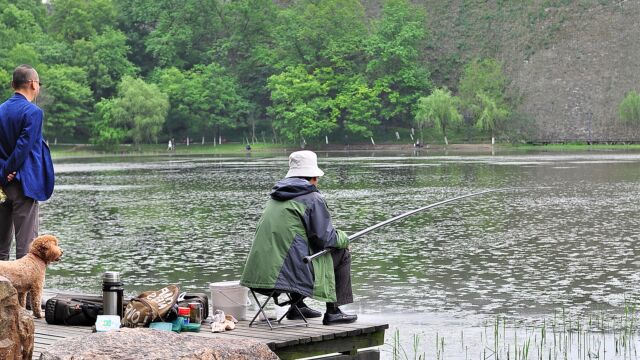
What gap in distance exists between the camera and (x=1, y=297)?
22.7ft

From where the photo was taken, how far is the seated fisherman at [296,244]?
912cm

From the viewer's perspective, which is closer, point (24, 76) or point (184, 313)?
point (184, 313)

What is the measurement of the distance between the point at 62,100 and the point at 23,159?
96027 mm

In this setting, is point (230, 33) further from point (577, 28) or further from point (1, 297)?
point (1, 297)

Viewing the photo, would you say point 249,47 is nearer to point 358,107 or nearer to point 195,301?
point 358,107

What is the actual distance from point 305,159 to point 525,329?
461cm

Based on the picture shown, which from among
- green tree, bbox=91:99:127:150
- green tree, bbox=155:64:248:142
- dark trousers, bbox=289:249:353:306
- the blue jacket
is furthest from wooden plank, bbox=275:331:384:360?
green tree, bbox=155:64:248:142

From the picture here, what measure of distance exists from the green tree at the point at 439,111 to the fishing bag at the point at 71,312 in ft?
295

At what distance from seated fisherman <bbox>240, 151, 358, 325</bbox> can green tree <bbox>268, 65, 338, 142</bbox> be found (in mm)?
94253

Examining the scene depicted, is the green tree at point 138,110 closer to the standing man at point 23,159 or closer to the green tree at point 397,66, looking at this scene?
the green tree at point 397,66

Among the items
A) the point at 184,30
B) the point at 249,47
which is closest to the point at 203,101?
the point at 249,47

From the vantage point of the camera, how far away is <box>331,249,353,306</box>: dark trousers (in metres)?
9.45

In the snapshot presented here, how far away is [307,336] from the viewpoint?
906 cm

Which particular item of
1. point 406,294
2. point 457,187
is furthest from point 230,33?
point 406,294
